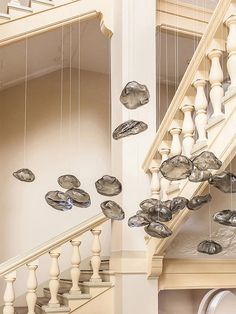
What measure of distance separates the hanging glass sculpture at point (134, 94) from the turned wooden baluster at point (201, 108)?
2.56 feet

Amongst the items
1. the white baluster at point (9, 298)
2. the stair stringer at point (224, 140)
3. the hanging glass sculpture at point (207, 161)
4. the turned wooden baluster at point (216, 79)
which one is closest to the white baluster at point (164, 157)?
the stair stringer at point (224, 140)

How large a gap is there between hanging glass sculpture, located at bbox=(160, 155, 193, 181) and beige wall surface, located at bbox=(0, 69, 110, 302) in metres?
4.14

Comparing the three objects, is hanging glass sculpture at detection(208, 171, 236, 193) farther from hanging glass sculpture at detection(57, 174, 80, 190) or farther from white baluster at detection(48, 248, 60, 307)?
white baluster at detection(48, 248, 60, 307)

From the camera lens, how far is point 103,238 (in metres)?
7.26

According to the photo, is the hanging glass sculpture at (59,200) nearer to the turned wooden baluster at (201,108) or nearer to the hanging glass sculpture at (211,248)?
the hanging glass sculpture at (211,248)

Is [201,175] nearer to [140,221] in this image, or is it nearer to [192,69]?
[140,221]

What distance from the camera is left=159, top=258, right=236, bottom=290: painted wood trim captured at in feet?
15.5

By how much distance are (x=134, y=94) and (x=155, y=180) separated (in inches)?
64.8

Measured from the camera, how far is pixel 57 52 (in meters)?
6.54

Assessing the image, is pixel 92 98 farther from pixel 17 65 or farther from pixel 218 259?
pixel 218 259

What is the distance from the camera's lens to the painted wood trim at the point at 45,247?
4.49m

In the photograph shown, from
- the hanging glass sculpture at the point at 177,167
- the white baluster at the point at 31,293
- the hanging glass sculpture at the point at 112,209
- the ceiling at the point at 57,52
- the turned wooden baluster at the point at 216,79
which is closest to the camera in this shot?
the hanging glass sculpture at the point at 177,167

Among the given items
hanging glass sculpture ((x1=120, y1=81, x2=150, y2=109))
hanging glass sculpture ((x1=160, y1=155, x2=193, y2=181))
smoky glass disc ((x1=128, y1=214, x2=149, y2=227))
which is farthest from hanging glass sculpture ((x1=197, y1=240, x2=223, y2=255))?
hanging glass sculpture ((x1=120, y1=81, x2=150, y2=109))

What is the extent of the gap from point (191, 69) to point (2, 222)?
397 cm
